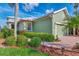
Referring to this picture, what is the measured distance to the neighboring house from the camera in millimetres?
10188

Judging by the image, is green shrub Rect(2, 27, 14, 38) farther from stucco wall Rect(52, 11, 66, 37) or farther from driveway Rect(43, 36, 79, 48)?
stucco wall Rect(52, 11, 66, 37)

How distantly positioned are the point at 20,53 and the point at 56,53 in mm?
527

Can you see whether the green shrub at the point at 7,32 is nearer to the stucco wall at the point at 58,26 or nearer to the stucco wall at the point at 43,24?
the stucco wall at the point at 43,24

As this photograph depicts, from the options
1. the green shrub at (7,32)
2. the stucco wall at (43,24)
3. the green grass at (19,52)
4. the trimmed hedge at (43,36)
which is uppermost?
the stucco wall at (43,24)

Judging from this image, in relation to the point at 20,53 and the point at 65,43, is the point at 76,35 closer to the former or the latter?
the point at 65,43

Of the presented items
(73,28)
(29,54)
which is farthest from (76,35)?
(29,54)

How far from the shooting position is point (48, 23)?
10.2 m

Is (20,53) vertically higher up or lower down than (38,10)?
lower down

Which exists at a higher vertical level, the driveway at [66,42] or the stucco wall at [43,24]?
the stucco wall at [43,24]

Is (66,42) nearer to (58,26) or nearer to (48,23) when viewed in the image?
(58,26)

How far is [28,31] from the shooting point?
10250 millimetres

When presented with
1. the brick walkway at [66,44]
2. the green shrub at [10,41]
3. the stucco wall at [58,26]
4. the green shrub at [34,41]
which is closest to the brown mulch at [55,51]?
the brick walkway at [66,44]

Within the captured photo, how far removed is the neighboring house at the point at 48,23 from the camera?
10.2 meters

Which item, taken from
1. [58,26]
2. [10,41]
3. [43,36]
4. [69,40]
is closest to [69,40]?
[69,40]
